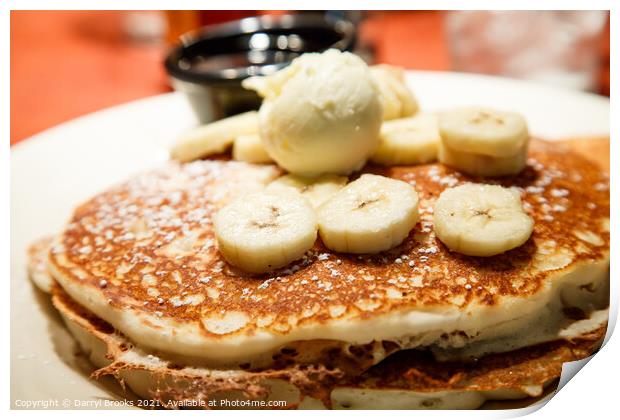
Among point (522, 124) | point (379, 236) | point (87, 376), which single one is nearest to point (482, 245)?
point (379, 236)

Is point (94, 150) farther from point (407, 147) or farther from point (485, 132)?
point (485, 132)

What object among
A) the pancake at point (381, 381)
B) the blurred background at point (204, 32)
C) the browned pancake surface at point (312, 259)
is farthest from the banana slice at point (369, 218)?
the blurred background at point (204, 32)

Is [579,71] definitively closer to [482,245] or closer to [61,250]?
[482,245]

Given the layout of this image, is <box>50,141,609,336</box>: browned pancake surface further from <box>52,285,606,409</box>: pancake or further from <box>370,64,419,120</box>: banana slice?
<box>370,64,419,120</box>: banana slice

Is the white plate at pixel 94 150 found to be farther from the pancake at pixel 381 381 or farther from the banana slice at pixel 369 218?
the banana slice at pixel 369 218

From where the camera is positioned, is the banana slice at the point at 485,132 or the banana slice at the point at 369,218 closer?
the banana slice at the point at 369,218

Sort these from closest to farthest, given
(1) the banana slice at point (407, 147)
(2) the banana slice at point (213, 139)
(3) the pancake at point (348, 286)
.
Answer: (3) the pancake at point (348, 286)
(1) the banana slice at point (407, 147)
(2) the banana slice at point (213, 139)

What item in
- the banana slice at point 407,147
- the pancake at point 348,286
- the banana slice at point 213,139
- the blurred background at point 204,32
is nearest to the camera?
the pancake at point 348,286

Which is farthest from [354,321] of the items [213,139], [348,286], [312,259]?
[213,139]
